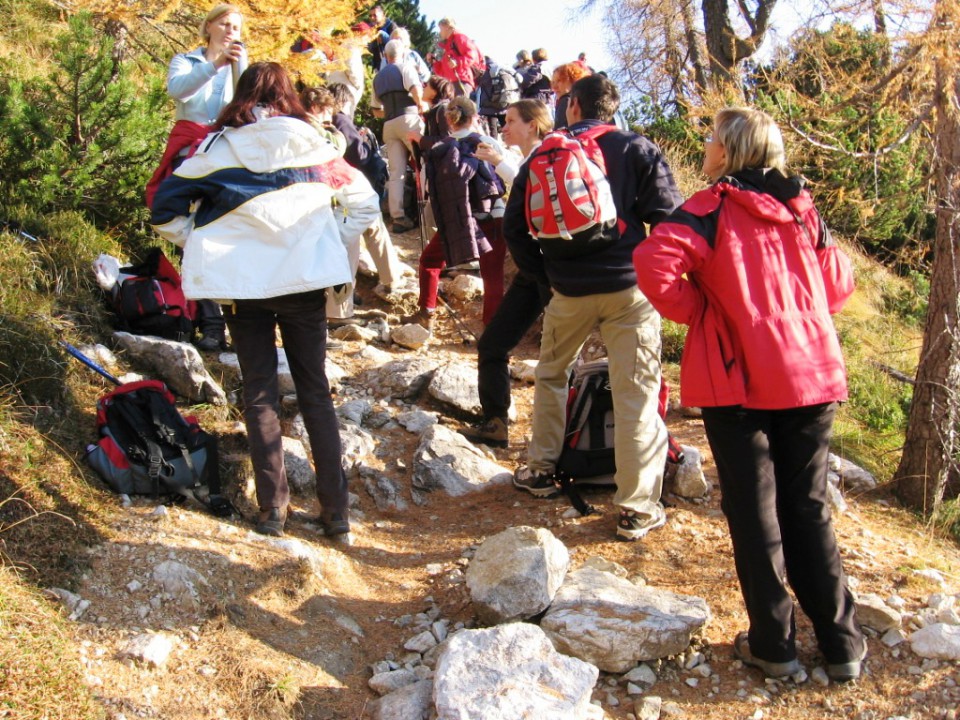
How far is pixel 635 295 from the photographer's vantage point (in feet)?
13.8

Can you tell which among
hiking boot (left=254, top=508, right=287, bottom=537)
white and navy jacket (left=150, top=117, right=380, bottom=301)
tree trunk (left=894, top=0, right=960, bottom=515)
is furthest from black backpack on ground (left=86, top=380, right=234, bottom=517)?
tree trunk (left=894, top=0, right=960, bottom=515)

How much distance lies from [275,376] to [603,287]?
1.58m

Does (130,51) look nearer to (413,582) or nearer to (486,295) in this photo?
(486,295)

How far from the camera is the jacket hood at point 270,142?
381 centimetres

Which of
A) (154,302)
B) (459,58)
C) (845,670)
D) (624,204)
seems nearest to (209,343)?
(154,302)

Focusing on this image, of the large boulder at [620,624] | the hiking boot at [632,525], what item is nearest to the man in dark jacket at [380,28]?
the hiking boot at [632,525]

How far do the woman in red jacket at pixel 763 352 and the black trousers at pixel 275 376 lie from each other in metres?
1.57

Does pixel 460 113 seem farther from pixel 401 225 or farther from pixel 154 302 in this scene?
pixel 401 225

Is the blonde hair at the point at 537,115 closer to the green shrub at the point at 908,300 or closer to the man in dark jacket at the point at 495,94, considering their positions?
the man in dark jacket at the point at 495,94

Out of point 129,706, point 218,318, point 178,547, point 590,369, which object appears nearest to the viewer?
point 129,706

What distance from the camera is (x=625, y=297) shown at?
4.21 m

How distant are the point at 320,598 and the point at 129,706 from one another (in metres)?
0.97

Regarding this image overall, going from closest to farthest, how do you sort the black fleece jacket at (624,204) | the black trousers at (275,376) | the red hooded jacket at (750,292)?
1. the red hooded jacket at (750,292)
2. the black trousers at (275,376)
3. the black fleece jacket at (624,204)

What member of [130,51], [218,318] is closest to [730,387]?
[218,318]
